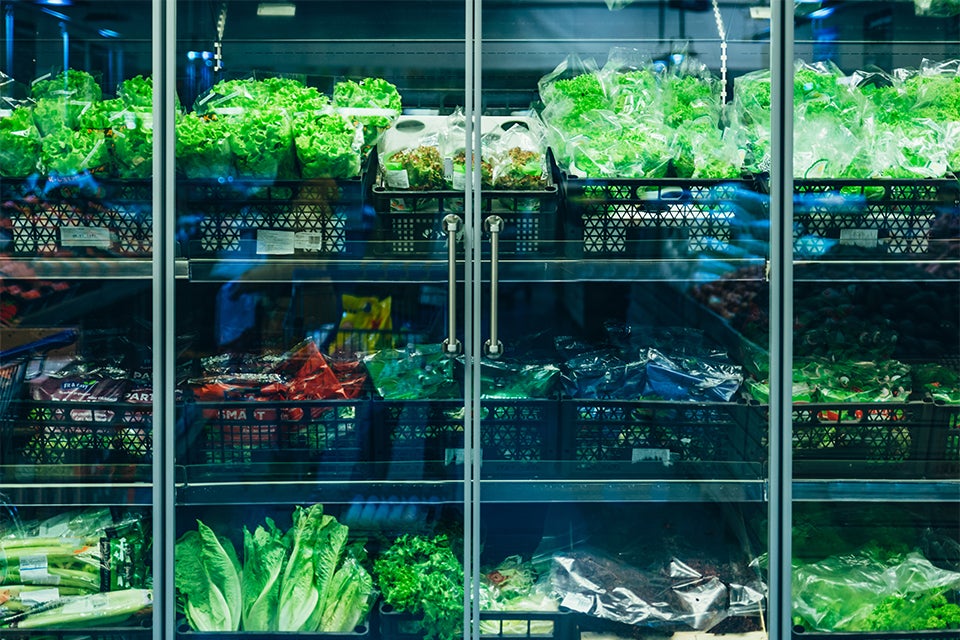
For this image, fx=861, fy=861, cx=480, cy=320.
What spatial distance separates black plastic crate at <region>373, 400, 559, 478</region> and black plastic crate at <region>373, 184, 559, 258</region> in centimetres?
42

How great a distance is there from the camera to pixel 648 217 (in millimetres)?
2381

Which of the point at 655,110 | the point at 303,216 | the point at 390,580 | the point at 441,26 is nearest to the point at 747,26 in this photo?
the point at 655,110

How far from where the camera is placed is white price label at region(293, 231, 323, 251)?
93.8 inches

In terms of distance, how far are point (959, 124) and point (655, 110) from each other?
84 centimetres

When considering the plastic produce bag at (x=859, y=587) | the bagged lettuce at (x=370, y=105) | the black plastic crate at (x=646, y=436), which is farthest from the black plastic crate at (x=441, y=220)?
the plastic produce bag at (x=859, y=587)

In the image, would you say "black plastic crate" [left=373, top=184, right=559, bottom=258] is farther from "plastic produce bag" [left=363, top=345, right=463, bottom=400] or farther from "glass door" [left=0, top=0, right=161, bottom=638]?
"glass door" [left=0, top=0, right=161, bottom=638]

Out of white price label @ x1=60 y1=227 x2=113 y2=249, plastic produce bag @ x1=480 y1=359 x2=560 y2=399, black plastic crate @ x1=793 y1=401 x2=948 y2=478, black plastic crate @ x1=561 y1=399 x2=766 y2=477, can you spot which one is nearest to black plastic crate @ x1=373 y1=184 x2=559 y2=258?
plastic produce bag @ x1=480 y1=359 x2=560 y2=399

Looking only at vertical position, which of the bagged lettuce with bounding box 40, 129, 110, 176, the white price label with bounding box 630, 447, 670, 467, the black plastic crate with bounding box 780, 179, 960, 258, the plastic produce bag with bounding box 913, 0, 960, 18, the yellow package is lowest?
the white price label with bounding box 630, 447, 670, 467

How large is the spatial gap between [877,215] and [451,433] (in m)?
1.30

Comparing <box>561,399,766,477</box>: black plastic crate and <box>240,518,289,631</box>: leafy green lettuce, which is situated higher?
<box>561,399,766,477</box>: black plastic crate

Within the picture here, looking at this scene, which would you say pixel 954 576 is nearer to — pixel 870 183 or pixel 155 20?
pixel 870 183

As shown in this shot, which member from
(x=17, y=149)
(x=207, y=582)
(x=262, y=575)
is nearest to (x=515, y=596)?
(x=262, y=575)

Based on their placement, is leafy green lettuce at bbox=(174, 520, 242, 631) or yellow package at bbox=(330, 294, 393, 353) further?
yellow package at bbox=(330, 294, 393, 353)

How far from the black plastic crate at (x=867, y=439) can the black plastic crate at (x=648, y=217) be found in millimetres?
546
